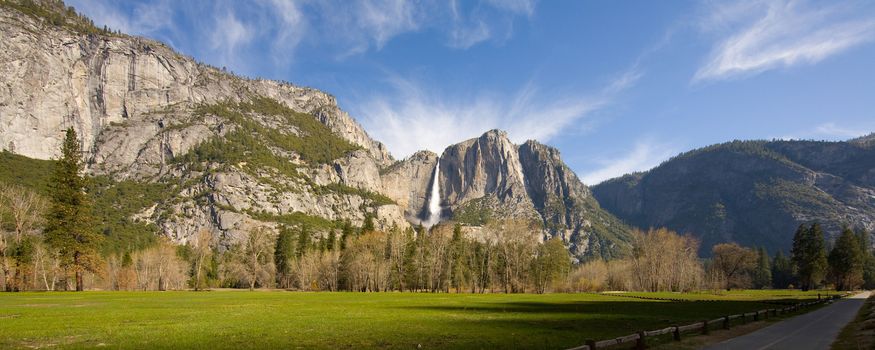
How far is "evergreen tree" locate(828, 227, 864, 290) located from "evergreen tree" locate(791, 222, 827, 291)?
225cm

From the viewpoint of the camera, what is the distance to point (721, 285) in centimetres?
12519

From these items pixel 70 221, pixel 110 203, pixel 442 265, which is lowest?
pixel 442 265

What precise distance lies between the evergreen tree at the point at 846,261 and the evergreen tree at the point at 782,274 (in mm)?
41539

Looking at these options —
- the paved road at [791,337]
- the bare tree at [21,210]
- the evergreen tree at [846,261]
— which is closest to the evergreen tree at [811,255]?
the evergreen tree at [846,261]

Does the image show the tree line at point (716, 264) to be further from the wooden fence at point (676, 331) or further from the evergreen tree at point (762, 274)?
the wooden fence at point (676, 331)

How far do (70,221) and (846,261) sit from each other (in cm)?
15410

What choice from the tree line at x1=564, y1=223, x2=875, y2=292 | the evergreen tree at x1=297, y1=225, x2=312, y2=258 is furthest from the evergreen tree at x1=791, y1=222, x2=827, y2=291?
Answer: the evergreen tree at x1=297, y1=225, x2=312, y2=258

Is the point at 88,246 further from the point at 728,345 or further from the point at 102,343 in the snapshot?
the point at 728,345

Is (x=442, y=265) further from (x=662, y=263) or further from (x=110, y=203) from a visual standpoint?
(x=110, y=203)

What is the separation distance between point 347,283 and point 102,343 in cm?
9268

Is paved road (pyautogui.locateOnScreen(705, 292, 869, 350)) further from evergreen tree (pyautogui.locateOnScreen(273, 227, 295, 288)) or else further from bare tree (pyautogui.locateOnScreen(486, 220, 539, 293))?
evergreen tree (pyautogui.locateOnScreen(273, 227, 295, 288))

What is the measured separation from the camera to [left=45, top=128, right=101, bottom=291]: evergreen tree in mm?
57656

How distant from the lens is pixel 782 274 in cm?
15812

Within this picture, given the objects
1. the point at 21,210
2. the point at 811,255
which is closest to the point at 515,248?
the point at 811,255
